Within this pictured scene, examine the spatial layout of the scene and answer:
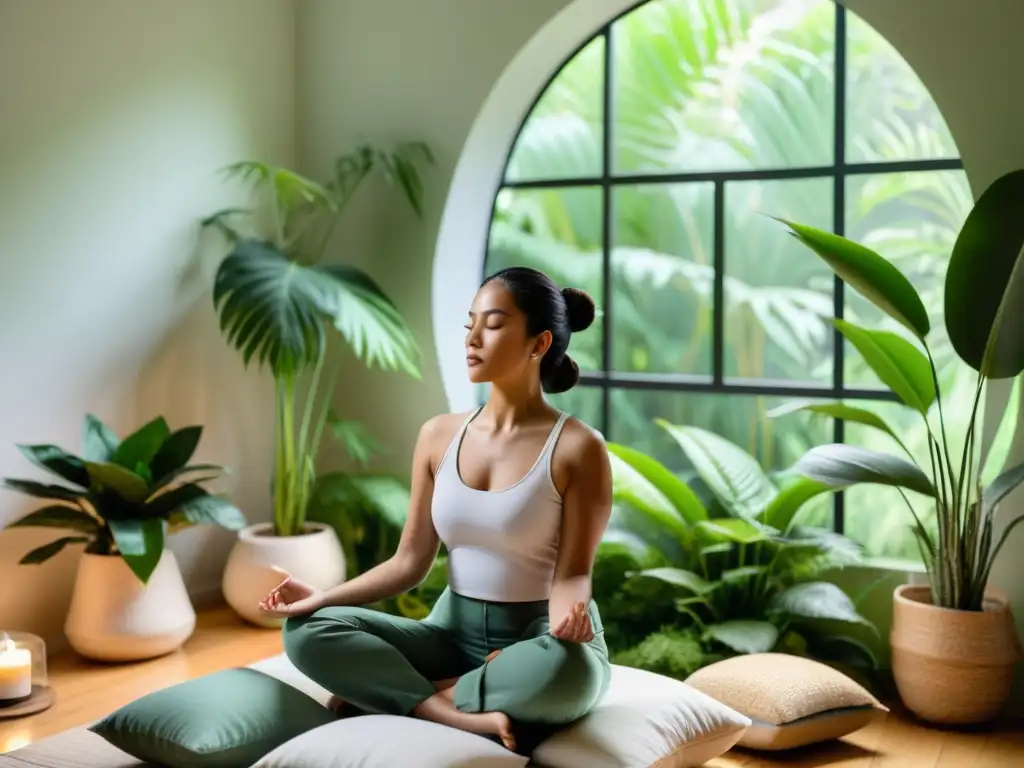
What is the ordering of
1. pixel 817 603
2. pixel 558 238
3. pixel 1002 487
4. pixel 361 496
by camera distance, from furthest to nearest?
1. pixel 558 238
2. pixel 361 496
3. pixel 817 603
4. pixel 1002 487

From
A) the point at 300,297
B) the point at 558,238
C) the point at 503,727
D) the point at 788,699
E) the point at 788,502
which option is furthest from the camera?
the point at 558,238

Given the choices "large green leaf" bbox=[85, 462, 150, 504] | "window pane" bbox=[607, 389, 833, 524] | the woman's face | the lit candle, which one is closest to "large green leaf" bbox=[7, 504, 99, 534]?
"large green leaf" bbox=[85, 462, 150, 504]

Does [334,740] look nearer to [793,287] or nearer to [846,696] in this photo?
[846,696]

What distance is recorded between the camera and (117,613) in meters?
3.21

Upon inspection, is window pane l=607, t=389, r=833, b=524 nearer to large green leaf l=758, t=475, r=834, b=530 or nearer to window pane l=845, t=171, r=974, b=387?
window pane l=845, t=171, r=974, b=387

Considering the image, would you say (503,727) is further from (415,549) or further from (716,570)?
(716,570)

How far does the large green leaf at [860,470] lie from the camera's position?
275cm

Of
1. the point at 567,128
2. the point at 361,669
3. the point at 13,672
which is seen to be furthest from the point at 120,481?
the point at 567,128

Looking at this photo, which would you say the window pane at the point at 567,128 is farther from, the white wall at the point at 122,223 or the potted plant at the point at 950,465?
the potted plant at the point at 950,465

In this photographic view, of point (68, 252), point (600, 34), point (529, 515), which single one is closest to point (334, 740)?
point (529, 515)

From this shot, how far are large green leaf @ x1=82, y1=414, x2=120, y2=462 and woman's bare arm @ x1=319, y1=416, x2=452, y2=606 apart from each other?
3.58 feet

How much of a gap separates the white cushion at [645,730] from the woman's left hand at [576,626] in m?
0.23

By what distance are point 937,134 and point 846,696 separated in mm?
1803

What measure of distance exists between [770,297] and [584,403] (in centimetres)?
71
